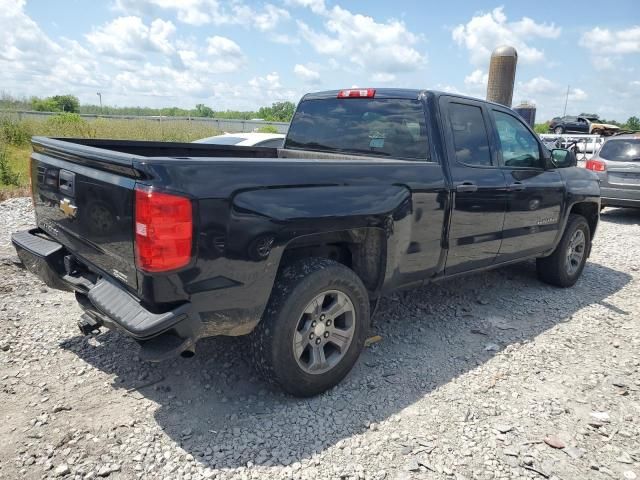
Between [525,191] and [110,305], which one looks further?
[525,191]

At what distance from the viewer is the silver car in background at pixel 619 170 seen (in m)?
9.27

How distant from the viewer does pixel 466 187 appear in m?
3.76

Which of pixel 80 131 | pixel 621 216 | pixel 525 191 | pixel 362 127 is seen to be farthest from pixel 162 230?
pixel 80 131

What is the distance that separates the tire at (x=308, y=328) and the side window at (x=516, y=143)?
2187 millimetres

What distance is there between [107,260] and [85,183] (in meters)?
0.44

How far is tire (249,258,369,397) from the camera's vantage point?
280 cm

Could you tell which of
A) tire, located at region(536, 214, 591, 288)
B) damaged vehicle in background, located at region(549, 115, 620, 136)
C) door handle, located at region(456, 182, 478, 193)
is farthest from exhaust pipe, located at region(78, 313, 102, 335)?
damaged vehicle in background, located at region(549, 115, 620, 136)

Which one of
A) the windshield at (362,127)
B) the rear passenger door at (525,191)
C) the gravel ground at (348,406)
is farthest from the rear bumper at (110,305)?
the rear passenger door at (525,191)

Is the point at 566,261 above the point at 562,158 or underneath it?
underneath

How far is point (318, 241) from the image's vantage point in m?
3.04

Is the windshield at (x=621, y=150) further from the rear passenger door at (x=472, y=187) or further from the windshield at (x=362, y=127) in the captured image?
the windshield at (x=362, y=127)

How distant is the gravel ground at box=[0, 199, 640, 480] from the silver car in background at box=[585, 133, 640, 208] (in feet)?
19.4

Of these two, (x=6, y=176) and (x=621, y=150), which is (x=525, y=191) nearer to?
(x=621, y=150)

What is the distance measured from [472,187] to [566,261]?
228cm
